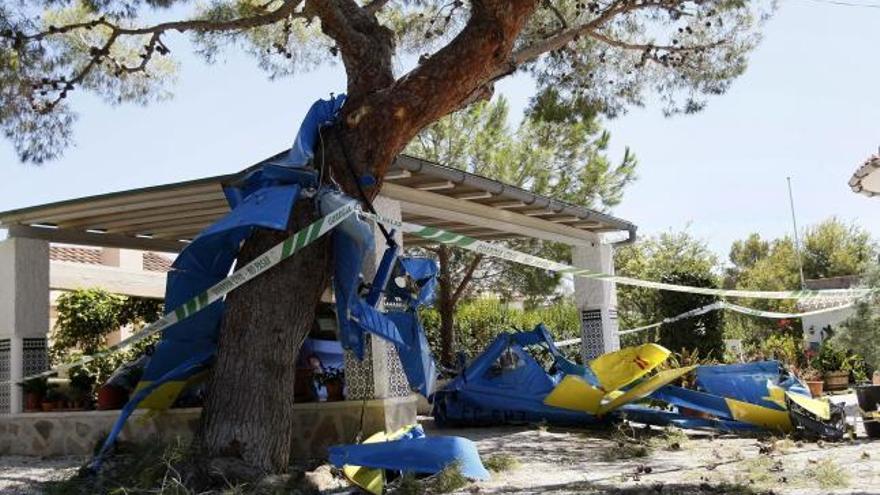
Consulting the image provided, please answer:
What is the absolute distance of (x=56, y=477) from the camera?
7547 mm

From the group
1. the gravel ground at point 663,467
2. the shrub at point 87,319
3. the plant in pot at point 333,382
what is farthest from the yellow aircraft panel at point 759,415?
the shrub at point 87,319

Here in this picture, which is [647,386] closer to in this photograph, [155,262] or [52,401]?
[52,401]

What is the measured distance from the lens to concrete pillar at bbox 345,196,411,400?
8.66 m

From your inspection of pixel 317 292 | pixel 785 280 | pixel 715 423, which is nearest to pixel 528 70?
pixel 715 423

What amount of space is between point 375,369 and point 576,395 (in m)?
2.18

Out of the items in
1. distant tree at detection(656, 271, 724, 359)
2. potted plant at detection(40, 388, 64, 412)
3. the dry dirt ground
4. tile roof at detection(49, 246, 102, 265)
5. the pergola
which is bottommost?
the dry dirt ground

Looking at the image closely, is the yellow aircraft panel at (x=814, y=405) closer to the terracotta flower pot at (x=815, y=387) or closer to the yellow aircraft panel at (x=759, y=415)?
the yellow aircraft panel at (x=759, y=415)

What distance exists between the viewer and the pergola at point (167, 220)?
29.1 feet

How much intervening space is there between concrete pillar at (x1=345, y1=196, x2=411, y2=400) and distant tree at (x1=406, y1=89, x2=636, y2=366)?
8991mm

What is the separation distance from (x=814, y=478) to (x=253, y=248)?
4.31 metres

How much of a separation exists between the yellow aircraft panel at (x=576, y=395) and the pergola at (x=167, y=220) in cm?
169

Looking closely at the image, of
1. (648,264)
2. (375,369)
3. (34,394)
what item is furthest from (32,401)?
(648,264)

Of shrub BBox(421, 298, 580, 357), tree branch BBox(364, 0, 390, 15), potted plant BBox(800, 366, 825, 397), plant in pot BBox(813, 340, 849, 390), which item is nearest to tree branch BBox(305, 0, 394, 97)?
tree branch BBox(364, 0, 390, 15)

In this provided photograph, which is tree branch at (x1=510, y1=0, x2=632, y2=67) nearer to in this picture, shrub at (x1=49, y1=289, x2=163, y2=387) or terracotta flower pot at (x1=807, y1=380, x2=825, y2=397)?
terracotta flower pot at (x1=807, y1=380, x2=825, y2=397)
